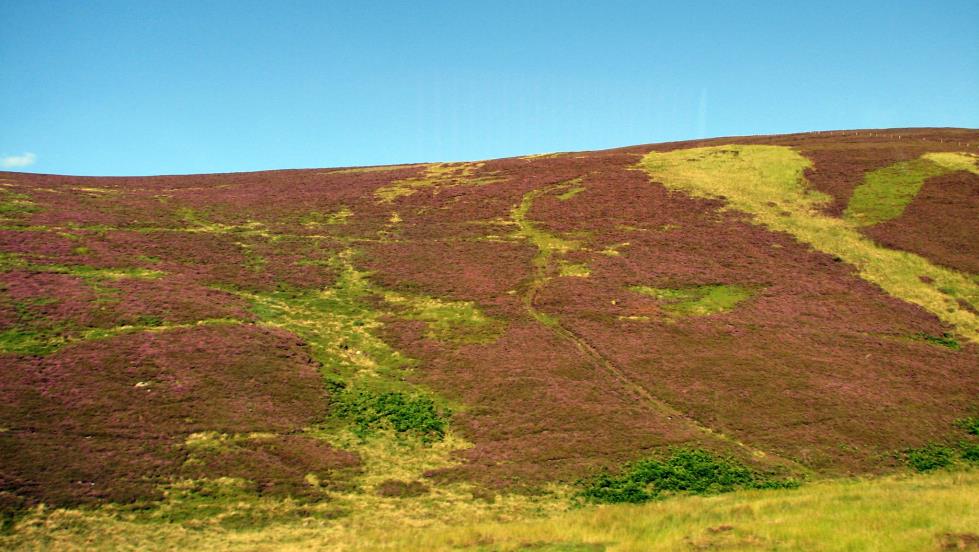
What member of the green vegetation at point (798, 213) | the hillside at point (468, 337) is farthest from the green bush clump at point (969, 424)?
the green vegetation at point (798, 213)

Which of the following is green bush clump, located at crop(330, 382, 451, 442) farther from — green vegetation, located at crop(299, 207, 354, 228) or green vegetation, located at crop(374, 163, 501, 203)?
green vegetation, located at crop(374, 163, 501, 203)

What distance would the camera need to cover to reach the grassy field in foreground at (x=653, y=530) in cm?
1891

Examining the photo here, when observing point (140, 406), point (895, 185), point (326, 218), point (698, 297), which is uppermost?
point (895, 185)

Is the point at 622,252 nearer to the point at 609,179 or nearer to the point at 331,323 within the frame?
the point at 609,179

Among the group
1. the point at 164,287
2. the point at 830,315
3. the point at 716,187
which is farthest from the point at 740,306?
the point at 164,287

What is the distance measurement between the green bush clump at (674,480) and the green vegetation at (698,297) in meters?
14.0

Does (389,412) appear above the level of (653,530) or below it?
above

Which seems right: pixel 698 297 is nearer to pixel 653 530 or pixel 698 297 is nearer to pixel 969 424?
pixel 969 424

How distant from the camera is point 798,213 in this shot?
178 feet

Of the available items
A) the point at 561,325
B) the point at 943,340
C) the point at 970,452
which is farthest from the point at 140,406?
the point at 943,340

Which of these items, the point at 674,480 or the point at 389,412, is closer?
the point at 674,480

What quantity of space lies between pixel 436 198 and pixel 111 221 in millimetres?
26200

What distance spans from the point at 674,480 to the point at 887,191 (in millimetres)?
42228

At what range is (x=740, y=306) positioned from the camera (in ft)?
133
